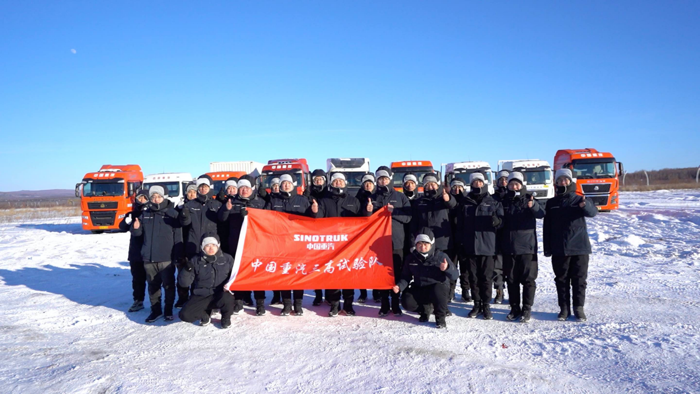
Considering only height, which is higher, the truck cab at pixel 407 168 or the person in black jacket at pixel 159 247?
the truck cab at pixel 407 168

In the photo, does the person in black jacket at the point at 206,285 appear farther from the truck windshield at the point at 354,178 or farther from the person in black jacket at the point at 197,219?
the truck windshield at the point at 354,178

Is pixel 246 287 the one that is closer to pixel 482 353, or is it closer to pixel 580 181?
pixel 482 353

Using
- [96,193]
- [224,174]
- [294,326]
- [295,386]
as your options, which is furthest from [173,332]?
[96,193]

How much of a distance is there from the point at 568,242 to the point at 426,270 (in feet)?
6.37

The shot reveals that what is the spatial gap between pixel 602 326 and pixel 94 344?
6473 mm

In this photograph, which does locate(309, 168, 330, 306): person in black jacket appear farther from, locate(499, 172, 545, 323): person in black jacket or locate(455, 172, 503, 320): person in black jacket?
locate(499, 172, 545, 323): person in black jacket

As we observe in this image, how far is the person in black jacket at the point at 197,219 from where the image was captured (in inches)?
267

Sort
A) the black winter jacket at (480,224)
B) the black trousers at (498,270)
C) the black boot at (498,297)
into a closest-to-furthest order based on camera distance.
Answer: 1. the black winter jacket at (480,224)
2. the black trousers at (498,270)
3. the black boot at (498,297)

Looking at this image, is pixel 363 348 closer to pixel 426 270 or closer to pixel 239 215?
pixel 426 270

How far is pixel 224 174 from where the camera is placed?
2031cm

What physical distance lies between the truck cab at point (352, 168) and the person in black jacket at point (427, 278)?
37.6 ft

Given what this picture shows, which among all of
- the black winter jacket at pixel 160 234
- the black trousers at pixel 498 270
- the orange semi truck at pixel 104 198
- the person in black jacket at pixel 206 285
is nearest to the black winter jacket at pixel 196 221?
the black winter jacket at pixel 160 234

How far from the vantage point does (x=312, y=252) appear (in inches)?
267

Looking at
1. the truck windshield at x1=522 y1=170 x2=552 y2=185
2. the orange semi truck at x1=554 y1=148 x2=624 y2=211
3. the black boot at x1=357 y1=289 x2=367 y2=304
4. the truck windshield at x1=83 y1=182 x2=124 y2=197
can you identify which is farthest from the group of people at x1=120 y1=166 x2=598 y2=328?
the orange semi truck at x1=554 y1=148 x2=624 y2=211
